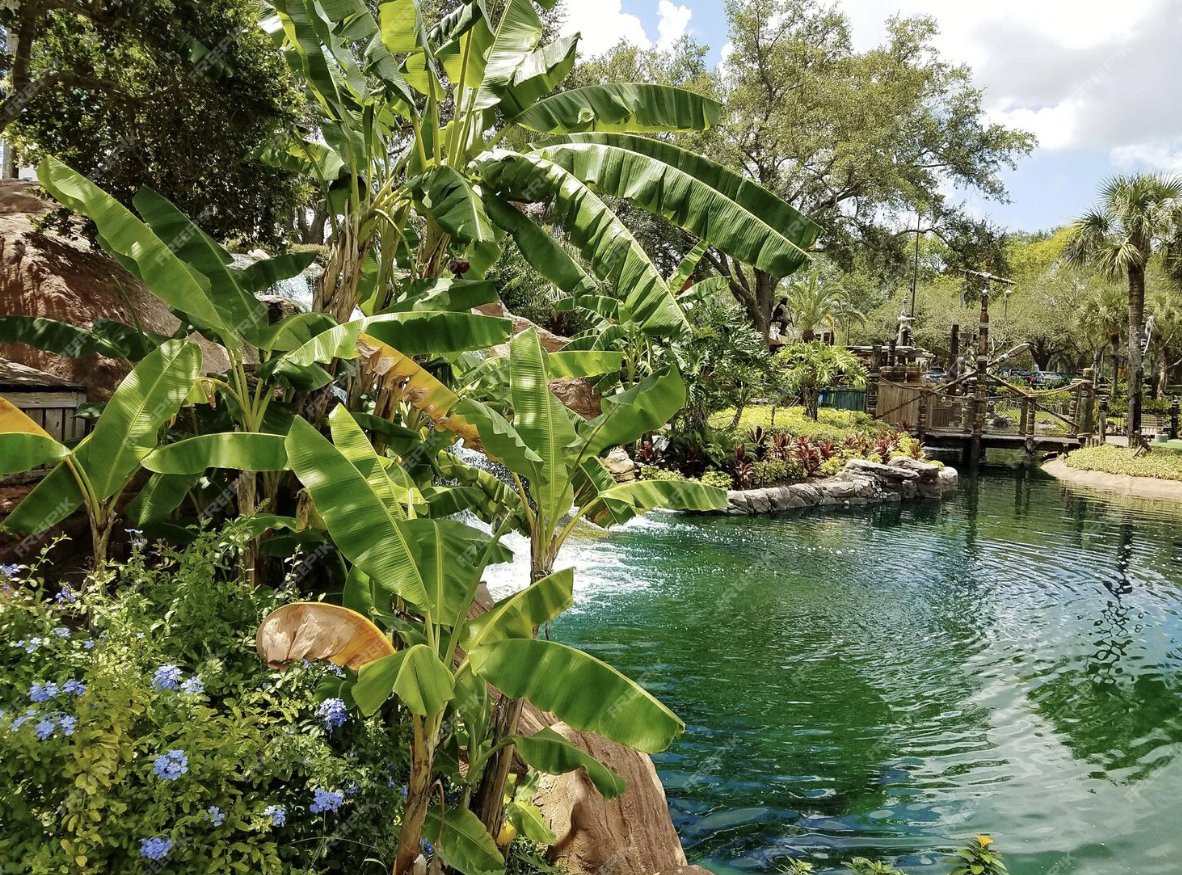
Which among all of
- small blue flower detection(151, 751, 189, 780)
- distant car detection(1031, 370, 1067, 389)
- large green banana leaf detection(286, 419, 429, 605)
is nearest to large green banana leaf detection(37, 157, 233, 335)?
large green banana leaf detection(286, 419, 429, 605)

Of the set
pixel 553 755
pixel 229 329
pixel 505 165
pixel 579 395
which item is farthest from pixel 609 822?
pixel 579 395

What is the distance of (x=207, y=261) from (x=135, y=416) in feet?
4.46

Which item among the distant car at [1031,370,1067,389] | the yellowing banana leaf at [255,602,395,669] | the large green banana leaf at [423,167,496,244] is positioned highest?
the distant car at [1031,370,1067,389]

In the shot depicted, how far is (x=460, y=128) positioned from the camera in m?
5.54

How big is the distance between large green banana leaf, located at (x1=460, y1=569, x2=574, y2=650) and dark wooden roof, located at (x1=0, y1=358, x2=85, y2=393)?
14.1 feet

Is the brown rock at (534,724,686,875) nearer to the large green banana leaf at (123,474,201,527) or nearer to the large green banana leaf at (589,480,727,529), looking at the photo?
the large green banana leaf at (589,480,727,529)

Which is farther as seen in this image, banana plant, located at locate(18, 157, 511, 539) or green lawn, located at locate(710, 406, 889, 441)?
green lawn, located at locate(710, 406, 889, 441)

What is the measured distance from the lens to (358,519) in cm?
288

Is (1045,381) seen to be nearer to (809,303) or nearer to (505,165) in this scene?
(809,303)

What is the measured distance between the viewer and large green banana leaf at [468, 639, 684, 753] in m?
2.63

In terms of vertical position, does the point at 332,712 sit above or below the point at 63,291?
below

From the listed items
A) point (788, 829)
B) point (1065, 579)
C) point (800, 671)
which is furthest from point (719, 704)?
point (1065, 579)

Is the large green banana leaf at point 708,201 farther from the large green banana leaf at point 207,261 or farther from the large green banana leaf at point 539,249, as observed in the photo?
the large green banana leaf at point 207,261

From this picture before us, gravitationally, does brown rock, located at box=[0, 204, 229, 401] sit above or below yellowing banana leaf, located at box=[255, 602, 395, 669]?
above
